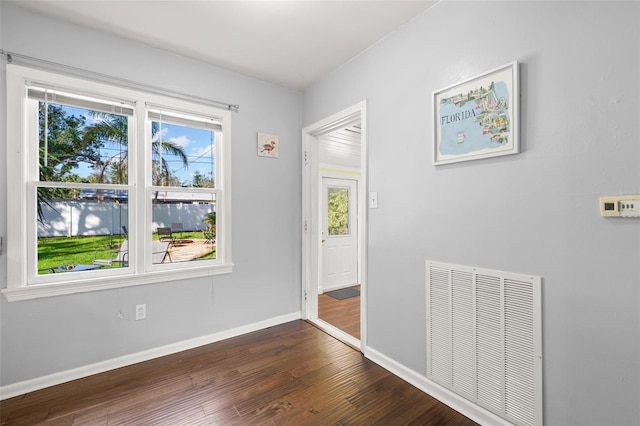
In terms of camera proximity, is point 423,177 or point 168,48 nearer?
point 423,177

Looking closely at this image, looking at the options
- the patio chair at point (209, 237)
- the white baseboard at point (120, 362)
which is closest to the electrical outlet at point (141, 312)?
the white baseboard at point (120, 362)

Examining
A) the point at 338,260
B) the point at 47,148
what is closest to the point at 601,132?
the point at 47,148

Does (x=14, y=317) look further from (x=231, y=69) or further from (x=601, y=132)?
(x=601, y=132)

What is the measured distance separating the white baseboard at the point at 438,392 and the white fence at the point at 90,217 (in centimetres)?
220

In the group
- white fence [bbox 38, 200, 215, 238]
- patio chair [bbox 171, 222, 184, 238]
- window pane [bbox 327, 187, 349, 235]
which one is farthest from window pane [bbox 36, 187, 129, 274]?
window pane [bbox 327, 187, 349, 235]

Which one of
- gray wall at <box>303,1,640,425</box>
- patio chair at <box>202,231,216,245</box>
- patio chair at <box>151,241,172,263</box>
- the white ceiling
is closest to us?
gray wall at <box>303,1,640,425</box>

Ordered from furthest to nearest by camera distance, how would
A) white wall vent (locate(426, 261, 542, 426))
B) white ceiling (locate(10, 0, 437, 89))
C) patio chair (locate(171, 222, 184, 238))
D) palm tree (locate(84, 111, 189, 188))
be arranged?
patio chair (locate(171, 222, 184, 238)) < palm tree (locate(84, 111, 189, 188)) < white ceiling (locate(10, 0, 437, 89)) < white wall vent (locate(426, 261, 542, 426))

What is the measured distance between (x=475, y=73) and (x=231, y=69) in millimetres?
2236

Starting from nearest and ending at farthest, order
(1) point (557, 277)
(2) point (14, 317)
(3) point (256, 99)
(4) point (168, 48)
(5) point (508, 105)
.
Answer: (1) point (557, 277), (5) point (508, 105), (2) point (14, 317), (4) point (168, 48), (3) point (256, 99)

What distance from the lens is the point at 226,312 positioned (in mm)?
2840

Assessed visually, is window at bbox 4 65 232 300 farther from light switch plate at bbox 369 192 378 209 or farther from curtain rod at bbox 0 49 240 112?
light switch plate at bbox 369 192 378 209

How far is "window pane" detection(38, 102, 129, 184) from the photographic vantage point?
2.11m

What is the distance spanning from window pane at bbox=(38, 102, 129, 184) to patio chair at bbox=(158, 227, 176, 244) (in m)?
0.51

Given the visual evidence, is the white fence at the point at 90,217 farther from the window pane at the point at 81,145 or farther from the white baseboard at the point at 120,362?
the white baseboard at the point at 120,362
